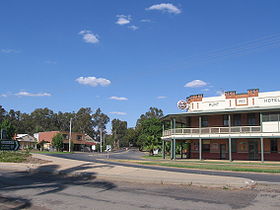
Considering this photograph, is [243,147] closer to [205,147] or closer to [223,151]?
[223,151]

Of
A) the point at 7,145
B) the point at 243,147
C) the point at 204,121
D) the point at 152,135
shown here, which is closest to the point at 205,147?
the point at 204,121

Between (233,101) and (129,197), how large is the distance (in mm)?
33888

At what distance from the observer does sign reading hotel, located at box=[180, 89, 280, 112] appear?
40.3 metres

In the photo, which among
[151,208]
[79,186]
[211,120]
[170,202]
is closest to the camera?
[151,208]

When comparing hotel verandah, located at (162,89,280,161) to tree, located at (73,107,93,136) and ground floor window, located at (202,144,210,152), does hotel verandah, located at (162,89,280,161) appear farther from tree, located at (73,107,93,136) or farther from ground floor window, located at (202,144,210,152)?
tree, located at (73,107,93,136)

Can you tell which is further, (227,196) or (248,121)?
(248,121)

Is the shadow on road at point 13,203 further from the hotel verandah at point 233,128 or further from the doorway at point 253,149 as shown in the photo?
the doorway at point 253,149

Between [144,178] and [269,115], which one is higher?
[269,115]

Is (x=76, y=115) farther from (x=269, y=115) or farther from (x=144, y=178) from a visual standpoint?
(x=144, y=178)

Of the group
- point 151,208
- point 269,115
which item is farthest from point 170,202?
point 269,115

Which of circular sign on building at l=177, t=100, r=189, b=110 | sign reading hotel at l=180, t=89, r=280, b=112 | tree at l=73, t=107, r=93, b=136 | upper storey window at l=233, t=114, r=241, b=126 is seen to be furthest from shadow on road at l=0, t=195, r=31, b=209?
tree at l=73, t=107, r=93, b=136

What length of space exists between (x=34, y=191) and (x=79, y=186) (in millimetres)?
2025

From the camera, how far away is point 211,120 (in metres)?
40.3

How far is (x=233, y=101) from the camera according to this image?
42406 mm
